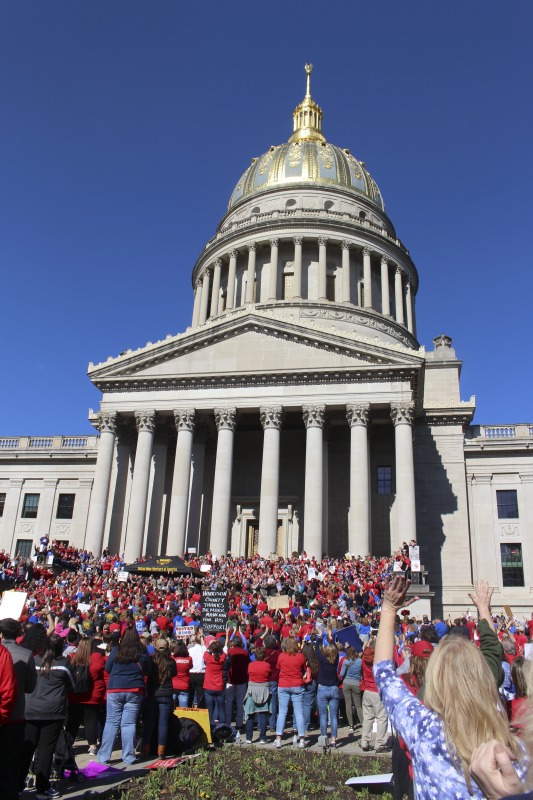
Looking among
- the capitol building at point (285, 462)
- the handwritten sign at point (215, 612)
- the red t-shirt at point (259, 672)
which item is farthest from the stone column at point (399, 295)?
the red t-shirt at point (259, 672)

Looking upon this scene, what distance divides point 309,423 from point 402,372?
5.84m

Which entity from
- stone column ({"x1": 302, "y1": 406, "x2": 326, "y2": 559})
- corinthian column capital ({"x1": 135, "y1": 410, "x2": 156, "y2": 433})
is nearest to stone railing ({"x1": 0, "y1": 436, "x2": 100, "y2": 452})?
corinthian column capital ({"x1": 135, "y1": 410, "x2": 156, "y2": 433})

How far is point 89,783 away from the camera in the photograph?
942 cm

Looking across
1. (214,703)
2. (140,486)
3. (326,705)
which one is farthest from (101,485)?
(326,705)

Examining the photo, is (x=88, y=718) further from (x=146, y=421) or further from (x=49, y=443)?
(x=49, y=443)

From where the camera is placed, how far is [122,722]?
33.5ft

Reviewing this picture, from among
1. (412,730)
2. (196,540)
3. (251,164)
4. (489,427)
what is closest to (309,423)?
(196,540)

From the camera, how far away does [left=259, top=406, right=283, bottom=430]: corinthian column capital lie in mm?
38031

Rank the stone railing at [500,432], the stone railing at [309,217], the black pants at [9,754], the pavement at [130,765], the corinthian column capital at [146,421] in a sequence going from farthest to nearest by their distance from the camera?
the stone railing at [309,217] < the stone railing at [500,432] < the corinthian column capital at [146,421] < the pavement at [130,765] < the black pants at [9,754]

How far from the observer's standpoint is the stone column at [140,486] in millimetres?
37000

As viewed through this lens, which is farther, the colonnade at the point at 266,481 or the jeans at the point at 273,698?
the colonnade at the point at 266,481

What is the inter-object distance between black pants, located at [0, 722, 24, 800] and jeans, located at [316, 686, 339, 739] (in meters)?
6.30

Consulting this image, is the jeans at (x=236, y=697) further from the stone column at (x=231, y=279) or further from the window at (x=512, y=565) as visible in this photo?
the stone column at (x=231, y=279)

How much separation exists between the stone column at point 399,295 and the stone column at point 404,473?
24.2 meters
